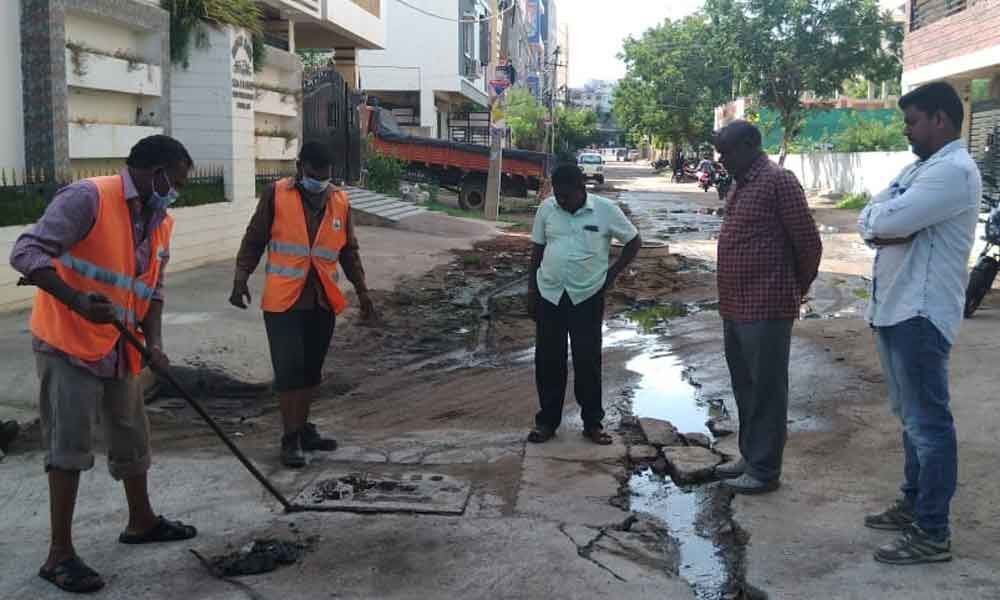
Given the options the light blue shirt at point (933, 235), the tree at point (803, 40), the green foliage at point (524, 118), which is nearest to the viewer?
the light blue shirt at point (933, 235)

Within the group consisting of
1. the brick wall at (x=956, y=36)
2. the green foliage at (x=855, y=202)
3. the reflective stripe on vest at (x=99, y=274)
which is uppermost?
the brick wall at (x=956, y=36)

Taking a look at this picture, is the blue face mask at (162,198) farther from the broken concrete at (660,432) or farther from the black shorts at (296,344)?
the broken concrete at (660,432)

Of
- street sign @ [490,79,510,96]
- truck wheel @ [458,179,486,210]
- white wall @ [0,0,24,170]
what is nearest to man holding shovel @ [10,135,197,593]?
white wall @ [0,0,24,170]

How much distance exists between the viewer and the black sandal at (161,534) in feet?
13.4

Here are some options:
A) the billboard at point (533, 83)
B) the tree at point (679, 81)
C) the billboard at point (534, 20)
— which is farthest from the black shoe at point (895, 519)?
the billboard at point (534, 20)

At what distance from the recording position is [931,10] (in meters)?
22.0

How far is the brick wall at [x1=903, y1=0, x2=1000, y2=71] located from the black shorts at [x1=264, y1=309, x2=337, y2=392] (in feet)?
52.6

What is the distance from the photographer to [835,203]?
101 feet

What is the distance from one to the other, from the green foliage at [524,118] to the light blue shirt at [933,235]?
44.6m

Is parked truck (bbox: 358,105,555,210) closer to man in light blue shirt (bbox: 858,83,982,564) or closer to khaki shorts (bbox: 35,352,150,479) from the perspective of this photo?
man in light blue shirt (bbox: 858,83,982,564)

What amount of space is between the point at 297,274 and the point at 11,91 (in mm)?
5424

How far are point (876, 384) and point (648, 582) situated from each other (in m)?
4.04

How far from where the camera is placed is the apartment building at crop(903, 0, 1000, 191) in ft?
58.1

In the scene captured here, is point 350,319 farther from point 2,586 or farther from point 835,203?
point 835,203
